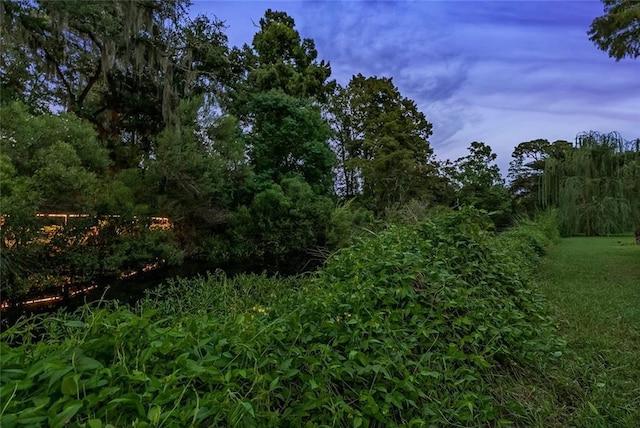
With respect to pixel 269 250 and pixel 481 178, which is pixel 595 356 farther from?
pixel 481 178

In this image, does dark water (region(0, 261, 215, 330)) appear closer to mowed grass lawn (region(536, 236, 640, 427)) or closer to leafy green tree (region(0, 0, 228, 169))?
leafy green tree (region(0, 0, 228, 169))

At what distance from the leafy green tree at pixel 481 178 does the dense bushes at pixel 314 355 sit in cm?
1786

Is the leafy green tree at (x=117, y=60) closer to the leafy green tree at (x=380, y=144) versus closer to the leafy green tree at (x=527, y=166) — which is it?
the leafy green tree at (x=380, y=144)

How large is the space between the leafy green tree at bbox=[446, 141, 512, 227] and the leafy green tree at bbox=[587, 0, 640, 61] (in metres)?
12.6

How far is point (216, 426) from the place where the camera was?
Result: 918 mm

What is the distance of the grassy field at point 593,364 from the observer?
5.57ft

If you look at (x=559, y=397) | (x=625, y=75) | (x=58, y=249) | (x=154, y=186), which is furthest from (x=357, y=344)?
(x=154, y=186)

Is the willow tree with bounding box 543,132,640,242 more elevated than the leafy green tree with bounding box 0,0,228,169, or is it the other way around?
the leafy green tree with bounding box 0,0,228,169

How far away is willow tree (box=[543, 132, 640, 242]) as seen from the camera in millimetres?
6152

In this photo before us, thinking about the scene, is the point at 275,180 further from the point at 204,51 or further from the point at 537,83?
the point at 537,83

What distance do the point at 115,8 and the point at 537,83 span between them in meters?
9.60

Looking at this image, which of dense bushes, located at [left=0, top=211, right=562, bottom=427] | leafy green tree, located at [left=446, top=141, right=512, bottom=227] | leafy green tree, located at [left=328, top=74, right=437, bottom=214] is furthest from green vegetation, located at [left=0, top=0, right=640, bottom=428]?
leafy green tree, located at [left=446, top=141, right=512, bottom=227]

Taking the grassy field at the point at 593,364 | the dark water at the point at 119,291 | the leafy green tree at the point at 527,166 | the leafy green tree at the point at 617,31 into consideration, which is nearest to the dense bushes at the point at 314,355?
the grassy field at the point at 593,364

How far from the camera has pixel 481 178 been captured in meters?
21.8
